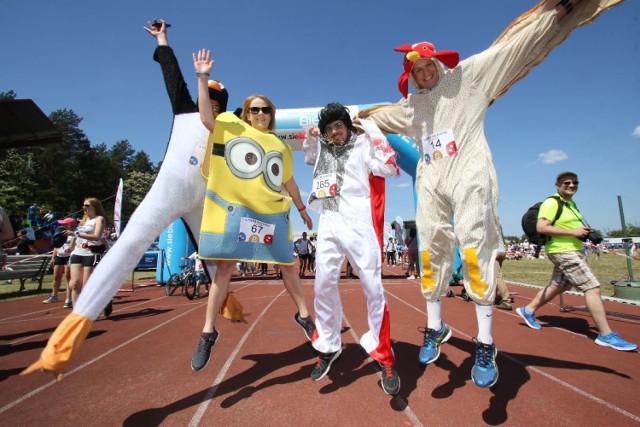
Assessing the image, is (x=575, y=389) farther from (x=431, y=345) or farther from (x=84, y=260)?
(x=84, y=260)

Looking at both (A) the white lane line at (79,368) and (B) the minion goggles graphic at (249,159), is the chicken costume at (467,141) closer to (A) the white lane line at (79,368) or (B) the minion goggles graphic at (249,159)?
(B) the minion goggles graphic at (249,159)

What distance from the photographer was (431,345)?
2543 millimetres

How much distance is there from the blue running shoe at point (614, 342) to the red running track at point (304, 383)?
0.38 ft

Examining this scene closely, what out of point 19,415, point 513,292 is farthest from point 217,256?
point 513,292

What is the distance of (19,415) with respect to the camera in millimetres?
2078

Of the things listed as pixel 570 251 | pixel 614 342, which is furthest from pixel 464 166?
pixel 614 342

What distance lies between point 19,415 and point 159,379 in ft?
2.81

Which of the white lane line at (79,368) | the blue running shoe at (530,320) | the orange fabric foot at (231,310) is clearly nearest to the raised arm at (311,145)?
the orange fabric foot at (231,310)

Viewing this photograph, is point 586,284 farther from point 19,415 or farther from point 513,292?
point 19,415

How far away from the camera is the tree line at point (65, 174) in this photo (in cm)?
3089

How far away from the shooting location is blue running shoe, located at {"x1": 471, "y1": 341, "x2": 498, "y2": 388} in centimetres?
193

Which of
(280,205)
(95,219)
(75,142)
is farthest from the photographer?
(75,142)

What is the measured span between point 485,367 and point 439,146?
1524 mm

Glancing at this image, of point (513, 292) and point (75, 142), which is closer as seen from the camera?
point (513, 292)
